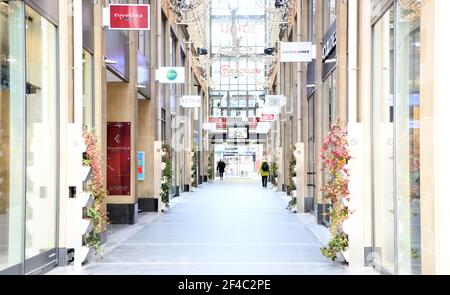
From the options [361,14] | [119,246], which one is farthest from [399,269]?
[119,246]

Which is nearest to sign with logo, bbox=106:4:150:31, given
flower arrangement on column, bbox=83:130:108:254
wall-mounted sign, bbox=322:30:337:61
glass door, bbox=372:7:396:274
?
flower arrangement on column, bbox=83:130:108:254

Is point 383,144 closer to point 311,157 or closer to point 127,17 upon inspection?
point 127,17

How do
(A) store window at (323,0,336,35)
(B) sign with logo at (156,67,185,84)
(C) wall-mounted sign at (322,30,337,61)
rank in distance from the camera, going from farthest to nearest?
1. (B) sign with logo at (156,67,185,84)
2. (A) store window at (323,0,336,35)
3. (C) wall-mounted sign at (322,30,337,61)

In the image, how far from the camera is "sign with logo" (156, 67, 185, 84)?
1694 centimetres

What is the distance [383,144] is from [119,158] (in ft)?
24.7

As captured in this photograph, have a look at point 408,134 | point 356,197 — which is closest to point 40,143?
point 356,197

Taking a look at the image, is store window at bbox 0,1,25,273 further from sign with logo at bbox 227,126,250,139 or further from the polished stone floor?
sign with logo at bbox 227,126,250,139

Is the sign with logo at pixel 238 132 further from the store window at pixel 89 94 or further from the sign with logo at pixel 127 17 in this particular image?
the store window at pixel 89 94

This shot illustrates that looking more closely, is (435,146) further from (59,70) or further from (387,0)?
(59,70)

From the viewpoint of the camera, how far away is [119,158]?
14.2m

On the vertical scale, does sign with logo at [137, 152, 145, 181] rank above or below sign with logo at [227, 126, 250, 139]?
below

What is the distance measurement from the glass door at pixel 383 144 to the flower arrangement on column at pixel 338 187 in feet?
1.14

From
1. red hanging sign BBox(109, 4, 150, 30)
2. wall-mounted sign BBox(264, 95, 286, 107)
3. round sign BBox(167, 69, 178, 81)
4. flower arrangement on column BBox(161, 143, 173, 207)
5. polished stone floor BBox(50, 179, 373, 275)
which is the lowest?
polished stone floor BBox(50, 179, 373, 275)
